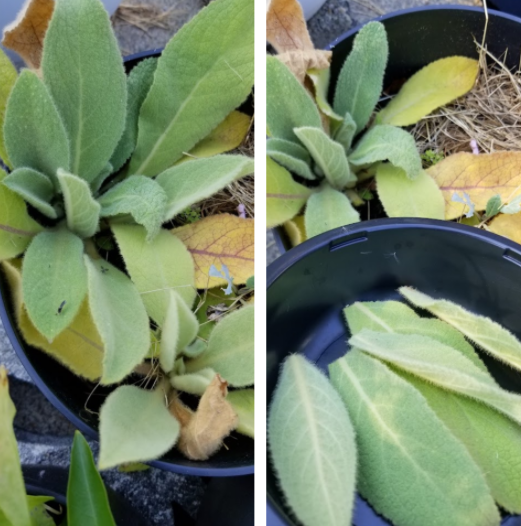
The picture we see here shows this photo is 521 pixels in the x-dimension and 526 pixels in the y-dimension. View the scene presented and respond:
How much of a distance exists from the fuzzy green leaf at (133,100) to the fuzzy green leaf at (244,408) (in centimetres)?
19

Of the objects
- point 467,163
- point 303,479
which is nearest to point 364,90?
point 467,163

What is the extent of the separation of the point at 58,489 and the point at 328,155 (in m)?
0.30

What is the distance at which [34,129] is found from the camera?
1.30 feet

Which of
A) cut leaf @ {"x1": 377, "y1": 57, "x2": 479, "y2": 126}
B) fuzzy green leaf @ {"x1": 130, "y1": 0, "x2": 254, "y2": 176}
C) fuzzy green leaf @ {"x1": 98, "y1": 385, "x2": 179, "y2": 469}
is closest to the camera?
fuzzy green leaf @ {"x1": 98, "y1": 385, "x2": 179, "y2": 469}

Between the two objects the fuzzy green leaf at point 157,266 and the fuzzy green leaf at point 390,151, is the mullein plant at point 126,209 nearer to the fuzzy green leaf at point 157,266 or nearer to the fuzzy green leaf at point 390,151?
the fuzzy green leaf at point 157,266

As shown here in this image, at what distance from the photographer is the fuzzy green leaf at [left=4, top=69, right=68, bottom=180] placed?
38 cm

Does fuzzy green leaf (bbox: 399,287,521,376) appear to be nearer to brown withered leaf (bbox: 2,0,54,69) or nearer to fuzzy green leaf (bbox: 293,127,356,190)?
fuzzy green leaf (bbox: 293,127,356,190)

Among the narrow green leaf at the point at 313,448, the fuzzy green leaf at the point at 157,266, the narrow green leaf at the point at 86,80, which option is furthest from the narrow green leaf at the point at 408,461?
the narrow green leaf at the point at 86,80

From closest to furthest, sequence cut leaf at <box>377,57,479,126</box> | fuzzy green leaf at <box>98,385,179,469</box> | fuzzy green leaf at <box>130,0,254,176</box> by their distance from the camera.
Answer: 1. fuzzy green leaf at <box>98,385,179,469</box>
2. fuzzy green leaf at <box>130,0,254,176</box>
3. cut leaf at <box>377,57,479,126</box>

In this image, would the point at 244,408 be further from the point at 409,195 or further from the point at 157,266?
the point at 409,195

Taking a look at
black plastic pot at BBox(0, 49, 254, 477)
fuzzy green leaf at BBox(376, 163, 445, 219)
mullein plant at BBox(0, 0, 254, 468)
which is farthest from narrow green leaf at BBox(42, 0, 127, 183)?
fuzzy green leaf at BBox(376, 163, 445, 219)

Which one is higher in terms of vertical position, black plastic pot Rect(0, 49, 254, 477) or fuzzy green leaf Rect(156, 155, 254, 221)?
fuzzy green leaf Rect(156, 155, 254, 221)

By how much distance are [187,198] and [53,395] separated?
0.49 ft

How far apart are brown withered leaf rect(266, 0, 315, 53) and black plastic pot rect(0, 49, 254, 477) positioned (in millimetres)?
280
